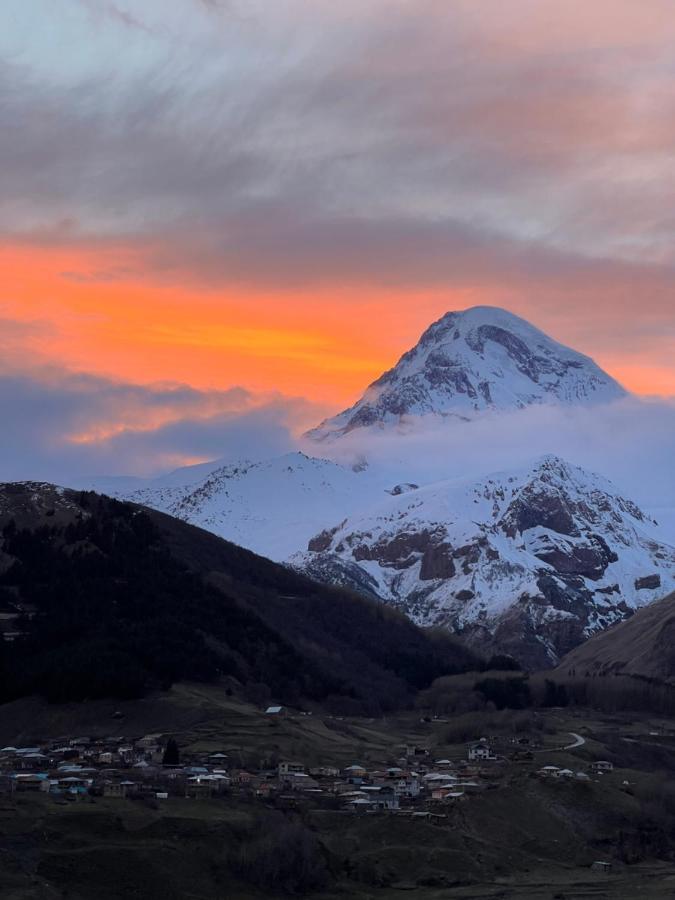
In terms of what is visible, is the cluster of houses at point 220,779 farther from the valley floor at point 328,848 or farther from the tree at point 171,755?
the valley floor at point 328,848

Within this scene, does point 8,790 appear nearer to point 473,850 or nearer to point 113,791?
point 113,791

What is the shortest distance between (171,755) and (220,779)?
522 inches

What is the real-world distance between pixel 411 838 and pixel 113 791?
28.3 meters

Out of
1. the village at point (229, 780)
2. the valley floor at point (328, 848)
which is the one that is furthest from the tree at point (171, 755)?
the valley floor at point (328, 848)

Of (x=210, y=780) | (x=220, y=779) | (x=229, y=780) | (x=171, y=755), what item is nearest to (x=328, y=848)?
(x=210, y=780)

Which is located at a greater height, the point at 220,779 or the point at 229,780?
the point at 220,779

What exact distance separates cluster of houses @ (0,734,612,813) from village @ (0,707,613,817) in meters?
0.09

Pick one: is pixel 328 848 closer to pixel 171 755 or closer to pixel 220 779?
pixel 220 779

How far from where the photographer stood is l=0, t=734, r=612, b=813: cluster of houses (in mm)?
164875

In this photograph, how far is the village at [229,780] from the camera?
16450 cm

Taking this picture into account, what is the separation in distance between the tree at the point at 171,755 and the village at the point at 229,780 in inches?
4.2

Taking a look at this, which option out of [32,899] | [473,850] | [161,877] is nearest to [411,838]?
[473,850]

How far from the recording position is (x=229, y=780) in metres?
175

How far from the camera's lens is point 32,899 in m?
128
